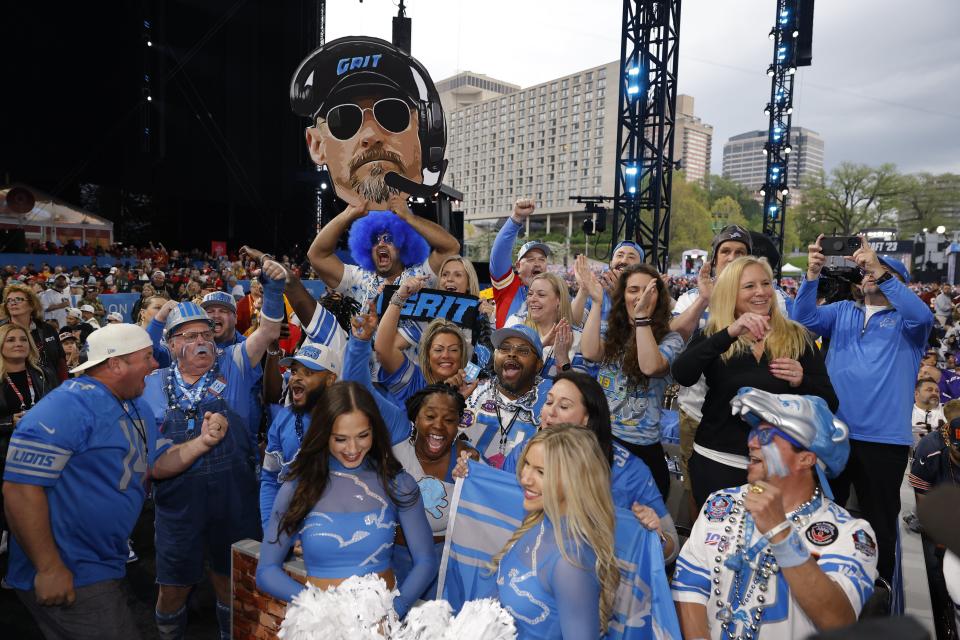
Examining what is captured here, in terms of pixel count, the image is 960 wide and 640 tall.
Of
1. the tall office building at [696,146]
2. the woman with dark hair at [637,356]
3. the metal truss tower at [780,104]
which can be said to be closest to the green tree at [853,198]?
the metal truss tower at [780,104]

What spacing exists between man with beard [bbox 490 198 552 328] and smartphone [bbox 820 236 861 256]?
191 centimetres

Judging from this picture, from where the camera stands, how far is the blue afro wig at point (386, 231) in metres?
5.06

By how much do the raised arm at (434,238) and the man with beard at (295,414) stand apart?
7.49 ft

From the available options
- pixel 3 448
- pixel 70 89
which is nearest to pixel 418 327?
pixel 3 448

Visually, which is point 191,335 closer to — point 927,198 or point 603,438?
point 603,438

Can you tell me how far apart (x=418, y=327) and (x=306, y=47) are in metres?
16.0

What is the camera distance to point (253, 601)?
260 centimetres

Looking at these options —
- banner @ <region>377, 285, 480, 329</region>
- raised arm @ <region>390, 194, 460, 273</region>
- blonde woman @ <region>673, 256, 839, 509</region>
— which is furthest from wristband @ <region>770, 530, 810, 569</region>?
raised arm @ <region>390, 194, 460, 273</region>

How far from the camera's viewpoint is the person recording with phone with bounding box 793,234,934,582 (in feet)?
9.94

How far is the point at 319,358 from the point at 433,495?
0.94m

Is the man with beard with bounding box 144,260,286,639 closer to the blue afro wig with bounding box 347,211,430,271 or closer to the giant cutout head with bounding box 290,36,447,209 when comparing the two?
the blue afro wig with bounding box 347,211,430,271

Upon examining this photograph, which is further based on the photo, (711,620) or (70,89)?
(70,89)

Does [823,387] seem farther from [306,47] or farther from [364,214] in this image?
[306,47]

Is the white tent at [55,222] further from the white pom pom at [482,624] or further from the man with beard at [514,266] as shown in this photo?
the white pom pom at [482,624]
